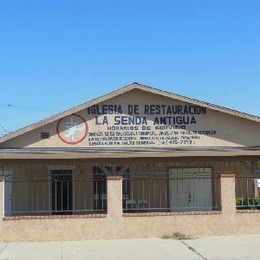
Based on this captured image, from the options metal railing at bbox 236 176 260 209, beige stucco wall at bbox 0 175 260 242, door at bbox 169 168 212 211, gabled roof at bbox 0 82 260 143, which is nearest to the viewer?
beige stucco wall at bbox 0 175 260 242

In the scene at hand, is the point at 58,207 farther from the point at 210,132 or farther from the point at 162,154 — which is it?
the point at 210,132

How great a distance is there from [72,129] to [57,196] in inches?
117

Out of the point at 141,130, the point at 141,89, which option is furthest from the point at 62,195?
the point at 141,89

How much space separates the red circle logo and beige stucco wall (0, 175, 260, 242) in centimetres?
421

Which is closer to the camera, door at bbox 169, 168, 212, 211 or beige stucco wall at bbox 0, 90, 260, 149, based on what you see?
beige stucco wall at bbox 0, 90, 260, 149

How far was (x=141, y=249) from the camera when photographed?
539 inches

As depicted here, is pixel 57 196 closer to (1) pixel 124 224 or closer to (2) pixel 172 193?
(2) pixel 172 193

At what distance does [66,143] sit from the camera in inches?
766

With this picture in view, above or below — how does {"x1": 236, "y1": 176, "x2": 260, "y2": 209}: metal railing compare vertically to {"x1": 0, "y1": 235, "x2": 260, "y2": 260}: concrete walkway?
above

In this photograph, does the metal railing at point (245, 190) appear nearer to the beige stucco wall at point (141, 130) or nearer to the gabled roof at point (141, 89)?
the beige stucco wall at point (141, 130)

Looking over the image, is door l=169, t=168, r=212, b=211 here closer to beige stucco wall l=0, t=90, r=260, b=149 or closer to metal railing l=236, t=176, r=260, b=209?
metal railing l=236, t=176, r=260, b=209

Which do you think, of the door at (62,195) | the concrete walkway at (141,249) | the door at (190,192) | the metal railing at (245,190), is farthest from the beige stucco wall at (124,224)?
the door at (62,195)

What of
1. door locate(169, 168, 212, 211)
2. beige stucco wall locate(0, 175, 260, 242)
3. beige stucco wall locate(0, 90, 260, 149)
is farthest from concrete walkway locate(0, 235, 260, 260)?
door locate(169, 168, 212, 211)

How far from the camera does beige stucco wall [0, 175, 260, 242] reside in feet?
49.9
